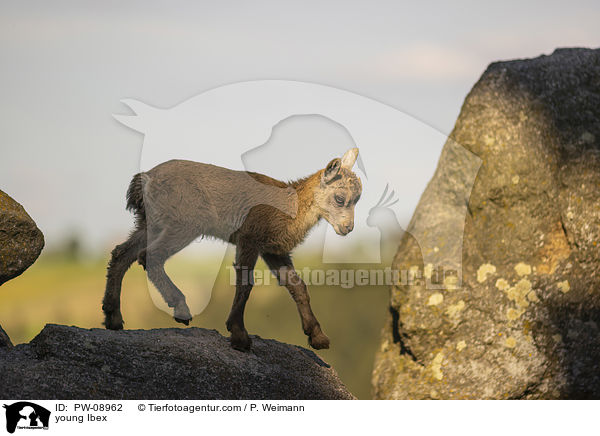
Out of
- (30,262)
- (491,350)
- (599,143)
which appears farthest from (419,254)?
(30,262)

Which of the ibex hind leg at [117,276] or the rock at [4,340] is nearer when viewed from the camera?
the rock at [4,340]

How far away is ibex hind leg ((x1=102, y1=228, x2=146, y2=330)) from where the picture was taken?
7.38 m

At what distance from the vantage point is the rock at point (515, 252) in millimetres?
7078

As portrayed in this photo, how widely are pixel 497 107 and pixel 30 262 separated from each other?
5941 mm

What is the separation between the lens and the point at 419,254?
753cm

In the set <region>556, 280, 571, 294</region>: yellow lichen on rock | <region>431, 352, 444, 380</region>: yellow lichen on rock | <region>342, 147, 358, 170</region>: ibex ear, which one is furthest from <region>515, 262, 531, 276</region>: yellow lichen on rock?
<region>342, 147, 358, 170</region>: ibex ear

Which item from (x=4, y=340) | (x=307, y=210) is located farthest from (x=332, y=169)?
(x=4, y=340)

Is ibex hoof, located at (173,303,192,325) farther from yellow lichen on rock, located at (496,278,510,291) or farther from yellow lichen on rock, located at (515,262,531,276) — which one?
yellow lichen on rock, located at (515,262,531,276)

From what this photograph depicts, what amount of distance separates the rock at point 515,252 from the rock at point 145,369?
4.29ft

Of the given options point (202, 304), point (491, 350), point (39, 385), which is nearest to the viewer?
point (39, 385)

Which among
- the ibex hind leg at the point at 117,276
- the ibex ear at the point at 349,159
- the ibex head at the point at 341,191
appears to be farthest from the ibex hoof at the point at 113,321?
the ibex ear at the point at 349,159

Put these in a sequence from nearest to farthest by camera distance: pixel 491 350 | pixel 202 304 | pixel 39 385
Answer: pixel 39 385, pixel 491 350, pixel 202 304
